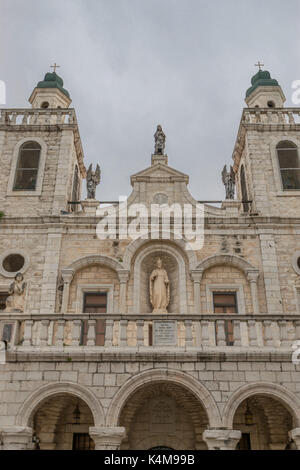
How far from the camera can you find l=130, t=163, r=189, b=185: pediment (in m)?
19.9

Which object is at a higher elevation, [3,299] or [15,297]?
[3,299]

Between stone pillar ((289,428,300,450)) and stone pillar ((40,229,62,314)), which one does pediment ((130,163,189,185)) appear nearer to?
stone pillar ((40,229,62,314))

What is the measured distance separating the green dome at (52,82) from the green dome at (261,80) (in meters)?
10.1

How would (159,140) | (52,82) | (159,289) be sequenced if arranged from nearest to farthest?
(159,289) < (159,140) < (52,82)

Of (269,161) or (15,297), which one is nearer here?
(15,297)

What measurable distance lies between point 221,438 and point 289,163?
1382 cm

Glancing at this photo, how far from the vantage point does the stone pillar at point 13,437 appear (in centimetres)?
1106

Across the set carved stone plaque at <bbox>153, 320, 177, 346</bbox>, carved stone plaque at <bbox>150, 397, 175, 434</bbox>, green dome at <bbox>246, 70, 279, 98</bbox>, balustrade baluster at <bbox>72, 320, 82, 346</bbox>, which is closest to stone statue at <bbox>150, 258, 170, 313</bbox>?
carved stone plaque at <bbox>150, 397, 175, 434</bbox>

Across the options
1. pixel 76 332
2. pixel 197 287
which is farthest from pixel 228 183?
pixel 76 332

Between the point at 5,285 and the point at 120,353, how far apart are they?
7.14m

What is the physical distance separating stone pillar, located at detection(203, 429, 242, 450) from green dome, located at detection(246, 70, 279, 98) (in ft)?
63.1

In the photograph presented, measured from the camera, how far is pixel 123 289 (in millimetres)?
17031

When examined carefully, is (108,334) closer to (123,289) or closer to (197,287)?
(123,289)
